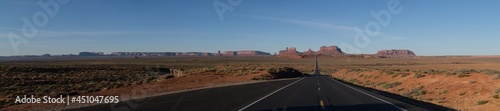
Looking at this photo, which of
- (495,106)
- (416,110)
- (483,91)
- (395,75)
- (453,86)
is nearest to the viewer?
(416,110)

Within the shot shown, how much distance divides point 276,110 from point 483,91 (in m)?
15.2

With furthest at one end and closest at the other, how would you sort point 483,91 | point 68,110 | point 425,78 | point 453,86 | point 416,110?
point 425,78, point 453,86, point 483,91, point 416,110, point 68,110

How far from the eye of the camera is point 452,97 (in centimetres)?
2275

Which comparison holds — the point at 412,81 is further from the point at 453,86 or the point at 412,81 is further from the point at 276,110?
the point at 276,110

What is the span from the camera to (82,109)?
44.4ft

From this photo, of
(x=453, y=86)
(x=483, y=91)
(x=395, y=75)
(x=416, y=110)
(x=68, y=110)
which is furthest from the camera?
(x=395, y=75)

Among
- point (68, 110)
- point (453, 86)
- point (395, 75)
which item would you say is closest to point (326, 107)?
point (68, 110)

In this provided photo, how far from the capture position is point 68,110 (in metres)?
13.5

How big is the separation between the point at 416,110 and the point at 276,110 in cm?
519

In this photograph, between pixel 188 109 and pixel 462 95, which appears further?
pixel 462 95

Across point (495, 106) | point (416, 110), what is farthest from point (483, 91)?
point (416, 110)

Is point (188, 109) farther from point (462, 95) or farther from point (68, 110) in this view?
point (462, 95)

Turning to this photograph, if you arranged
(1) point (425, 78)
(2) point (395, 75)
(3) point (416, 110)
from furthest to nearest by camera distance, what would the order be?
(2) point (395, 75), (1) point (425, 78), (3) point (416, 110)

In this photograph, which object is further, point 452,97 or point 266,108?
point 452,97
